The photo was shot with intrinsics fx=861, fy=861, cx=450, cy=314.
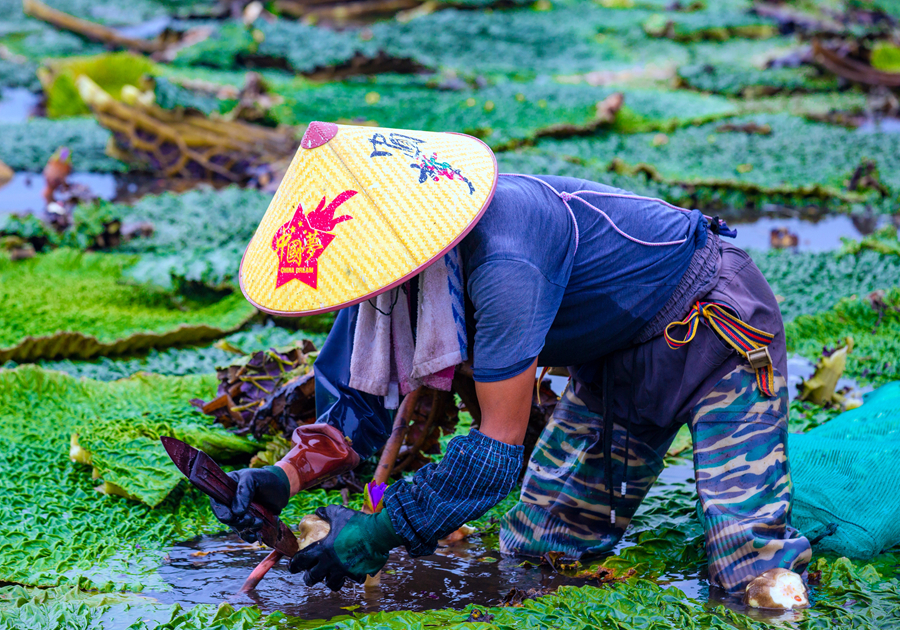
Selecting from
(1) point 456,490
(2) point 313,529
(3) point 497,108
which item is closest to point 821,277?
(1) point 456,490

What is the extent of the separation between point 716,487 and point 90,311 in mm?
3595

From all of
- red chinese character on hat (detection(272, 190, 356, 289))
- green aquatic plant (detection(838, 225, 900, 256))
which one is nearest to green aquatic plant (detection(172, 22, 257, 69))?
green aquatic plant (detection(838, 225, 900, 256))

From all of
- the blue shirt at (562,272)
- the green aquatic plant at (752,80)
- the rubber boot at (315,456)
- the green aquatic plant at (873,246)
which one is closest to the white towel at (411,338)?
the blue shirt at (562,272)

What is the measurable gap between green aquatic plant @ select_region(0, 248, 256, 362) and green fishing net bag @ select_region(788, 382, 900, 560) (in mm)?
2829

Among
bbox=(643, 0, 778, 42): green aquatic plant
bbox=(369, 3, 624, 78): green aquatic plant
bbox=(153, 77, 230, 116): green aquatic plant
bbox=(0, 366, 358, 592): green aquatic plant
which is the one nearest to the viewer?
bbox=(0, 366, 358, 592): green aquatic plant

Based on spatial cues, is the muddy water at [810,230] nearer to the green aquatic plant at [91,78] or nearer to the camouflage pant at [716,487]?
the camouflage pant at [716,487]

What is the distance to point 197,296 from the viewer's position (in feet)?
16.6

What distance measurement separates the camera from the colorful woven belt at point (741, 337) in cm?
217

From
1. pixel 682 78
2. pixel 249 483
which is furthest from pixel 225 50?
pixel 249 483

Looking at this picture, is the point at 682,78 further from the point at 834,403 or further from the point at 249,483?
the point at 249,483

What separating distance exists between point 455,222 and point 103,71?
383 inches

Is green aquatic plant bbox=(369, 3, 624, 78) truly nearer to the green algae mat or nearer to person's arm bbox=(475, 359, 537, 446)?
the green algae mat

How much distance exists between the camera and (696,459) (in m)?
2.23

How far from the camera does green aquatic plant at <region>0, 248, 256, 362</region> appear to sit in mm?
3990
